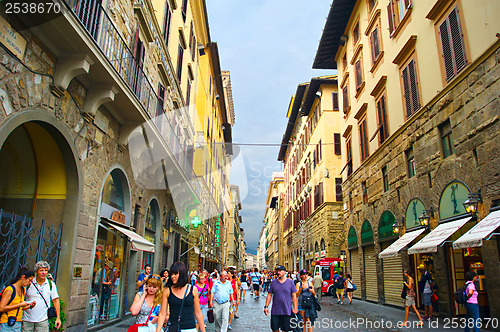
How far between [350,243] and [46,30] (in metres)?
18.8

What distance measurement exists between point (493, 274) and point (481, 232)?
148 cm

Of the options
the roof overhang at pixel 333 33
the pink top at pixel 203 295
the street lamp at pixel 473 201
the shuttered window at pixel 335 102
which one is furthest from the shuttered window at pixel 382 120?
the shuttered window at pixel 335 102

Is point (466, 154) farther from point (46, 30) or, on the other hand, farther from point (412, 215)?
point (46, 30)

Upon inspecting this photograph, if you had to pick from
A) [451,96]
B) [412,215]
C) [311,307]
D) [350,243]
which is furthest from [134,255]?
[350,243]

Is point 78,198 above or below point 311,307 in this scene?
above

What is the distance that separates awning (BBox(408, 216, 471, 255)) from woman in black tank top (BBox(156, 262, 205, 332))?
23.7 feet

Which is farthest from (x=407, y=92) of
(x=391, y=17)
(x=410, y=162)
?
(x=391, y=17)

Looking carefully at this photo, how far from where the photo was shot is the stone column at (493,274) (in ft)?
28.8

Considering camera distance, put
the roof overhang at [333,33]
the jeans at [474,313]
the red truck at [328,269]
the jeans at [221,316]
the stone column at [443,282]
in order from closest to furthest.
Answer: the jeans at [474,313] → the jeans at [221,316] → the stone column at [443,282] → the roof overhang at [333,33] → the red truck at [328,269]

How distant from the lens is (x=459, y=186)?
34.4ft

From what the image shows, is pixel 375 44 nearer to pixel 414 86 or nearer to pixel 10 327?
pixel 414 86

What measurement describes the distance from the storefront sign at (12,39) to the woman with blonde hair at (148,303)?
13.0 feet

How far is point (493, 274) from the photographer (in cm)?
888

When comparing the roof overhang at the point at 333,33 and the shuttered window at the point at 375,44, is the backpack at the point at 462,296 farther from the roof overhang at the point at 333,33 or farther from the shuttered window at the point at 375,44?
the roof overhang at the point at 333,33
